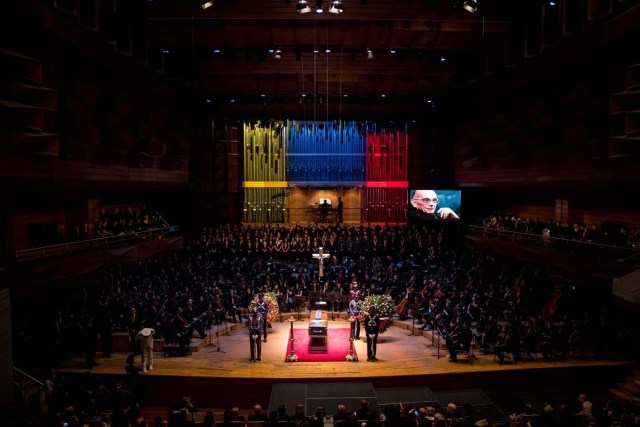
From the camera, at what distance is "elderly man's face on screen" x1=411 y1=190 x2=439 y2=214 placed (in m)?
23.2

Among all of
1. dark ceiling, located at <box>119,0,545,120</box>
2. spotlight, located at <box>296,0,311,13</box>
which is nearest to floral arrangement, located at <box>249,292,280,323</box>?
dark ceiling, located at <box>119,0,545,120</box>

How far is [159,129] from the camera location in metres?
20.6

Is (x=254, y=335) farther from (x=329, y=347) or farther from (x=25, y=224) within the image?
(x=25, y=224)

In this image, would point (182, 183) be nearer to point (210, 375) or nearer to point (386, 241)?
point (386, 241)

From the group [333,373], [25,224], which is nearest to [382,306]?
[333,373]

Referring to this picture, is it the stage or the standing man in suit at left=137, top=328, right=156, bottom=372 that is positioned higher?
the standing man in suit at left=137, top=328, right=156, bottom=372

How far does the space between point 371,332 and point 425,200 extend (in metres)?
10.9

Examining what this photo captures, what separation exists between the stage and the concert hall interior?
0.19ft

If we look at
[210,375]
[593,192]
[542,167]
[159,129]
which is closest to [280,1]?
[159,129]

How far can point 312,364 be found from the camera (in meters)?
13.9

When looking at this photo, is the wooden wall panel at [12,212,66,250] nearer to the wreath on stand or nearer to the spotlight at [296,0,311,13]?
the spotlight at [296,0,311,13]

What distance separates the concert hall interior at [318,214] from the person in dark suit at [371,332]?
68mm

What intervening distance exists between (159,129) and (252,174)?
6.28 meters

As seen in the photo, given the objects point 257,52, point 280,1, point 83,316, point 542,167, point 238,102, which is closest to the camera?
point 83,316
